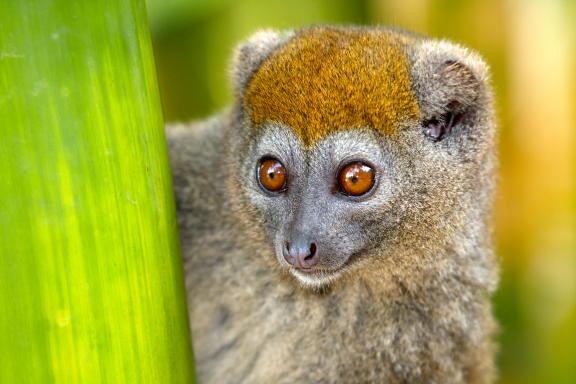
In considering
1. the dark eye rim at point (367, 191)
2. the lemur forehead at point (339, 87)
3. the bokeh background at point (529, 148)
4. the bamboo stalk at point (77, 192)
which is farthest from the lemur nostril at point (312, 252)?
the bokeh background at point (529, 148)

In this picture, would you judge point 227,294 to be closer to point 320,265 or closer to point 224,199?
point 224,199

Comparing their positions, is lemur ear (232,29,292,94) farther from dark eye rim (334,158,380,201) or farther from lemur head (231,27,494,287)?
dark eye rim (334,158,380,201)

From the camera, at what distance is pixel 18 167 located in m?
1.72

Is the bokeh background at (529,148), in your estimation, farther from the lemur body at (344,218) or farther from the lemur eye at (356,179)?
the lemur eye at (356,179)

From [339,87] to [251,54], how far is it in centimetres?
59

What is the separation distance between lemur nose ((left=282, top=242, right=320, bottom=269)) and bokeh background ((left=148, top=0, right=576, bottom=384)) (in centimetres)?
234

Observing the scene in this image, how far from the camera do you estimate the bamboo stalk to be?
5.65ft

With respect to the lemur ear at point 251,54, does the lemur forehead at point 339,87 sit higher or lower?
lower

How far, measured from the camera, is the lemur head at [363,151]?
106 inches

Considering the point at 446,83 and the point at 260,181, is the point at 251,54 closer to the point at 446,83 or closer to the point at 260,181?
the point at 260,181

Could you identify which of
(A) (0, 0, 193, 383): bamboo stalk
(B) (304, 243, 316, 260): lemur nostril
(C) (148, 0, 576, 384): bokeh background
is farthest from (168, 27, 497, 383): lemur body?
(C) (148, 0, 576, 384): bokeh background

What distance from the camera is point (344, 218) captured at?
8.89ft

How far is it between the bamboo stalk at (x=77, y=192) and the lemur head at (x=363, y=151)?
0.79m

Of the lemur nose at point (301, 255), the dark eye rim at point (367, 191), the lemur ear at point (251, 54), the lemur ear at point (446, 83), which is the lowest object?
the lemur nose at point (301, 255)
